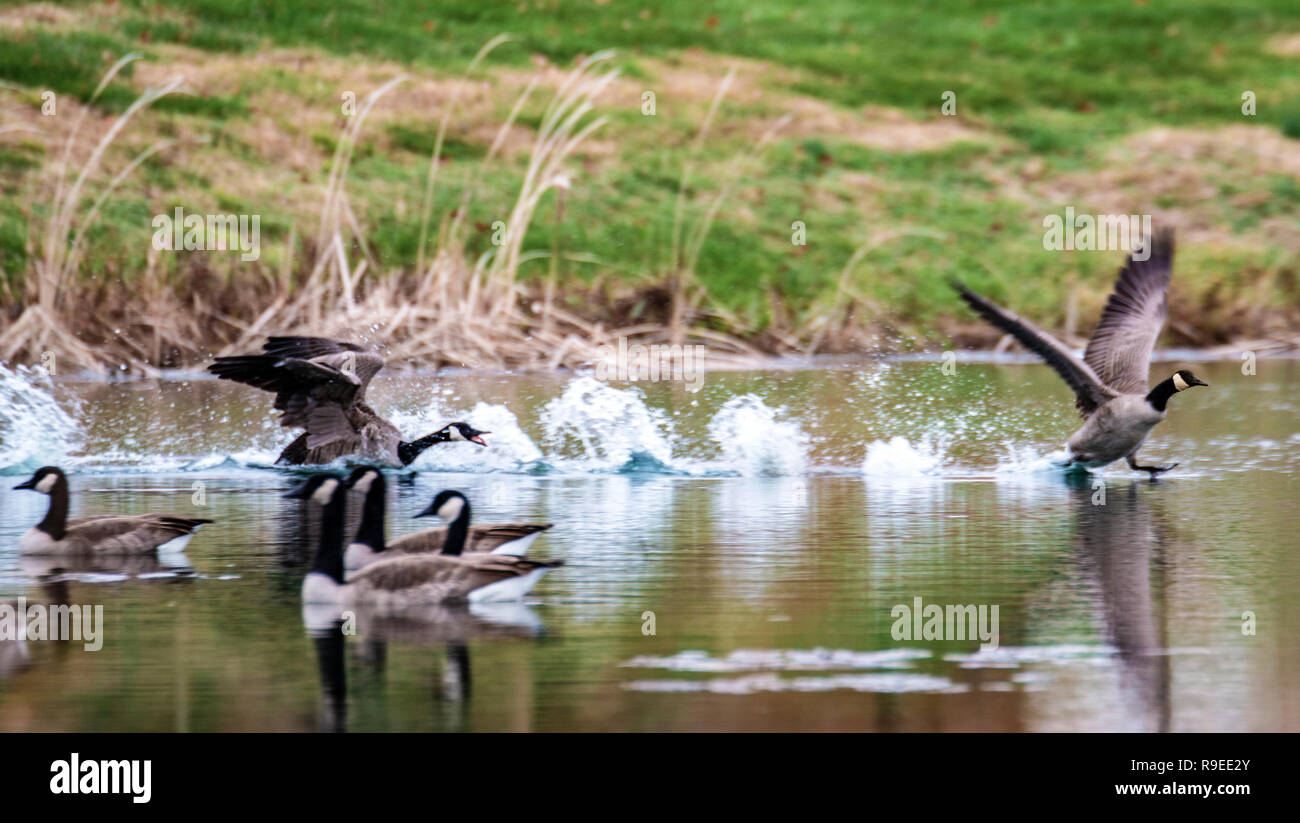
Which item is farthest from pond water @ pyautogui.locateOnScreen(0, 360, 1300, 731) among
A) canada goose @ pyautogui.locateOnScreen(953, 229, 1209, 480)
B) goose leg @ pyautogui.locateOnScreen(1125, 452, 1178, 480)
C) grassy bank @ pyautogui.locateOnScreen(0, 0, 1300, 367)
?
grassy bank @ pyautogui.locateOnScreen(0, 0, 1300, 367)

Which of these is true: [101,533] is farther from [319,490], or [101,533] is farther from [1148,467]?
[1148,467]

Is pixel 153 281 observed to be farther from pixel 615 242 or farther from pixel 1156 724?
pixel 1156 724

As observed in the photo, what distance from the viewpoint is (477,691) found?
8.73 metres

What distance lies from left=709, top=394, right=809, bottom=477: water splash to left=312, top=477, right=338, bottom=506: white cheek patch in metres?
6.08

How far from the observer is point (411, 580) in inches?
422

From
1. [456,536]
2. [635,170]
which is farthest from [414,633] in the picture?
[635,170]

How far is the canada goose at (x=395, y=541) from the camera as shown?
11609 mm

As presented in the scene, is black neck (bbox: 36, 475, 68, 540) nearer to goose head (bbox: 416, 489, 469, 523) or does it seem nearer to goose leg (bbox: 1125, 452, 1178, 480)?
goose head (bbox: 416, 489, 469, 523)

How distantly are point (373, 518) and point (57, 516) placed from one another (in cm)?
234

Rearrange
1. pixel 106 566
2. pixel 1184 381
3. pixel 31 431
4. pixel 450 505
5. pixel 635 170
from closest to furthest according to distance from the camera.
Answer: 1. pixel 450 505
2. pixel 106 566
3. pixel 1184 381
4. pixel 31 431
5. pixel 635 170

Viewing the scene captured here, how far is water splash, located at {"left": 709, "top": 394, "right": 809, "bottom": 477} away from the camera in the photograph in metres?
17.1

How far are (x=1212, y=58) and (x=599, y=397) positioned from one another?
25.6 meters

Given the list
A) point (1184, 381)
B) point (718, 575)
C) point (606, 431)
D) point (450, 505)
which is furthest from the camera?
point (606, 431)

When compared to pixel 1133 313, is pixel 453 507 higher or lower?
lower
